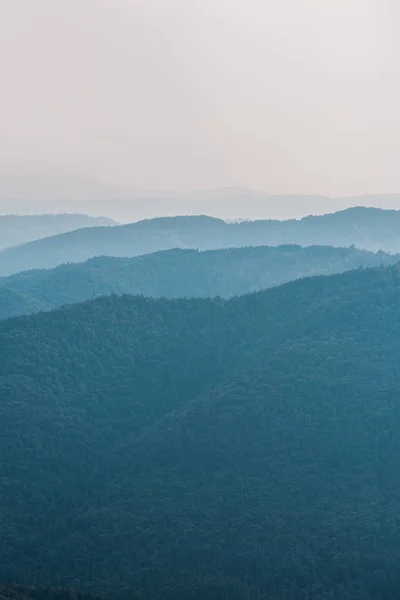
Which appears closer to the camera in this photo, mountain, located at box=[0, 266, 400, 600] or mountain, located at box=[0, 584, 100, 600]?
mountain, located at box=[0, 584, 100, 600]

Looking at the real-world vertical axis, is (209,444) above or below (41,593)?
above

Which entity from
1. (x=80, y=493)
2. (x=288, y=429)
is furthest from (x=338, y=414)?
(x=80, y=493)

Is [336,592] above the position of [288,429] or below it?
below

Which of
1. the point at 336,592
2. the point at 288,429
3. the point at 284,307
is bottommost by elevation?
the point at 336,592

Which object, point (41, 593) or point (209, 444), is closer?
point (41, 593)

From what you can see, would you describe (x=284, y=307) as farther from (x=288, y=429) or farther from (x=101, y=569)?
(x=101, y=569)

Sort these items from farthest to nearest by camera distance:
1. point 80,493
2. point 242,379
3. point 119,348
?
point 119,348
point 242,379
point 80,493

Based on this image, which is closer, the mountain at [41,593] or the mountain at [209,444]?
the mountain at [41,593]

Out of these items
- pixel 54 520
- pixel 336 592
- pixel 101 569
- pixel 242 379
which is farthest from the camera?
pixel 242 379
